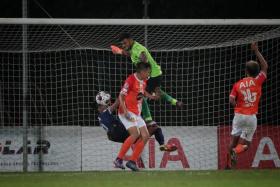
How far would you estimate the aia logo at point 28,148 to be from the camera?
599 inches

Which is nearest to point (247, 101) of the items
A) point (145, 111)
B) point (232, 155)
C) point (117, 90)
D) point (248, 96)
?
point (248, 96)

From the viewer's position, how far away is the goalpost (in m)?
15.2

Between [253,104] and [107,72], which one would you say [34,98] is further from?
[253,104]

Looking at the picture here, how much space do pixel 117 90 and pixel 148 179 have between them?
6.00 metres

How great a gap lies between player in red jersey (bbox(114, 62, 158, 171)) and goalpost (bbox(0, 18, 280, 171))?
1.80 meters

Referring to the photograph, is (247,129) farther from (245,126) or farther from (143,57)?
(143,57)

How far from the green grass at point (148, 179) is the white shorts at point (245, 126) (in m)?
1.44

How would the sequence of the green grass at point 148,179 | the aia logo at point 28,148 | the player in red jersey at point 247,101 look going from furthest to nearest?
the aia logo at point 28,148
the player in red jersey at point 247,101
the green grass at point 148,179

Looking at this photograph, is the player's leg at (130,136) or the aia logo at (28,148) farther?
the aia logo at (28,148)

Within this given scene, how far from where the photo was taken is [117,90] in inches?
648
